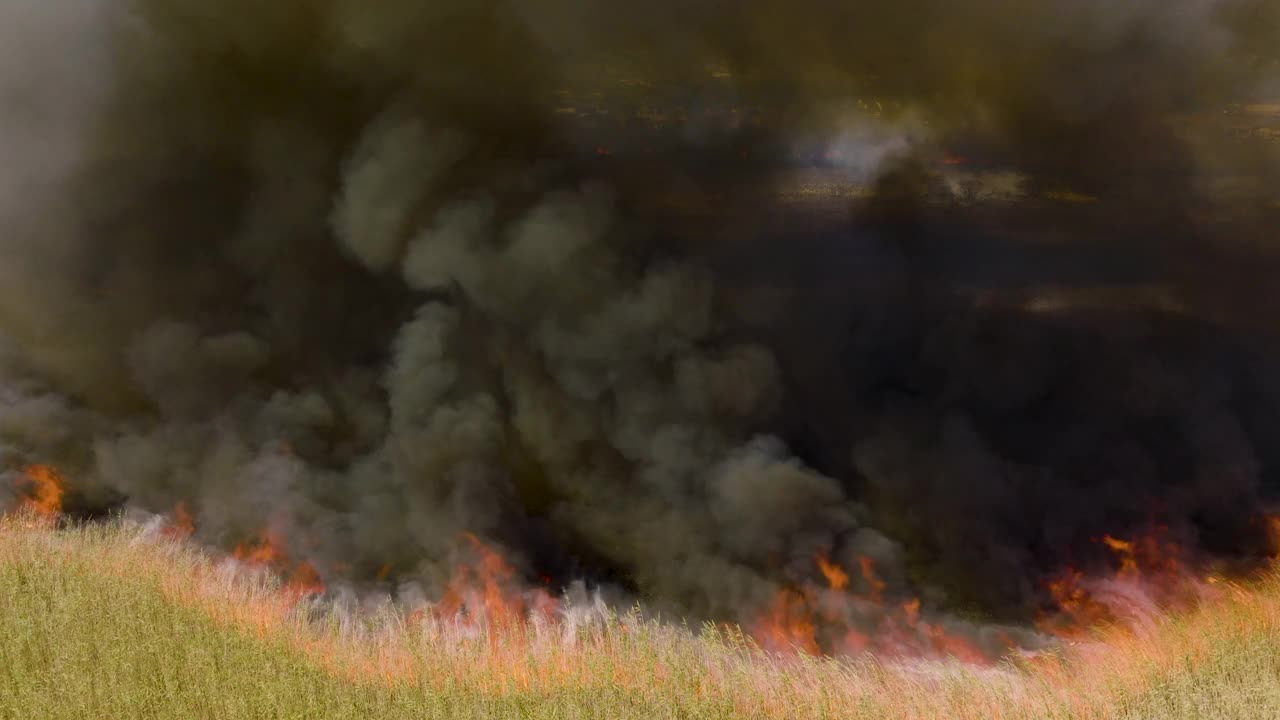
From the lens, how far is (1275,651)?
45.3 feet

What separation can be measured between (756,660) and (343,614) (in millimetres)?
7855

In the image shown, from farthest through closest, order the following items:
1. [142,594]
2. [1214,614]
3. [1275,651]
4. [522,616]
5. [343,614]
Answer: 1. [522,616]
2. [343,614]
3. [142,594]
4. [1214,614]
5. [1275,651]

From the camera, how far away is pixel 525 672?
553 inches

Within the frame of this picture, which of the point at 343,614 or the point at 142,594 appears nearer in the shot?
the point at 142,594

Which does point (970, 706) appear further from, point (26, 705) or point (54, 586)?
point (54, 586)

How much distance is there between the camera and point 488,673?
14086mm

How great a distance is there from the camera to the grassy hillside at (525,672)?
12633mm

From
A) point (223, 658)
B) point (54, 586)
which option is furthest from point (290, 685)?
point (54, 586)

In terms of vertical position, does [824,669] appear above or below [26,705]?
above

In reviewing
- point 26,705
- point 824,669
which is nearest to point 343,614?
point 26,705

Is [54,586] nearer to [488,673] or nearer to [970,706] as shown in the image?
[488,673]

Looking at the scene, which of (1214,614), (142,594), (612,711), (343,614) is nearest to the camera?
(612,711)

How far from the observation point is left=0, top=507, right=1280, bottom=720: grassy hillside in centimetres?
1263

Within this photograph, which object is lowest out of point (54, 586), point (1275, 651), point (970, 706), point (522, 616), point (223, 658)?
point (522, 616)
